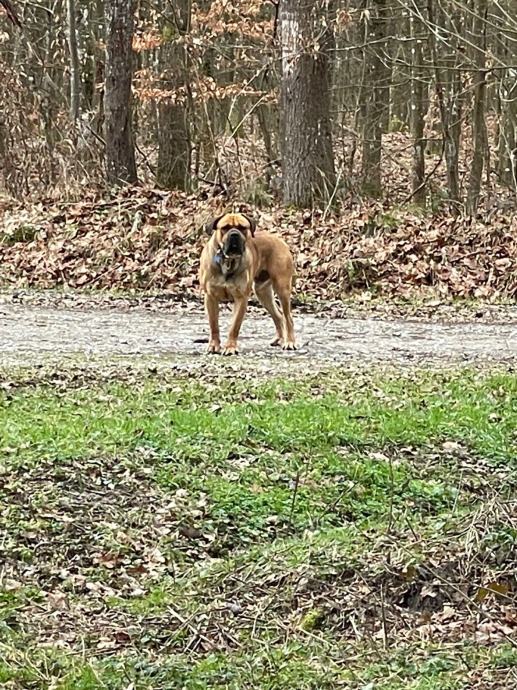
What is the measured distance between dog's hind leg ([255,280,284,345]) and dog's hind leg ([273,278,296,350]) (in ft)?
0.46

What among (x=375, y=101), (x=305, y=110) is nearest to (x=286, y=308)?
(x=305, y=110)

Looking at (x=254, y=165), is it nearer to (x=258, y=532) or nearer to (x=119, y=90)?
(x=119, y=90)

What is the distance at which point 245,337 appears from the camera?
12.0 m

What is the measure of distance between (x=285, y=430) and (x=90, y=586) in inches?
96.2

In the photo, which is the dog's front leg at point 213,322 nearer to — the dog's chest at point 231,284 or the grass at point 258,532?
the dog's chest at point 231,284

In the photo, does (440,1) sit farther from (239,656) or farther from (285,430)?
(239,656)

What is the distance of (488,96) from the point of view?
94.5 ft

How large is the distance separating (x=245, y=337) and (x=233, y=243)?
5.99 ft

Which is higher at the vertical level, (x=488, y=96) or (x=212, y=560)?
(x=488, y=96)

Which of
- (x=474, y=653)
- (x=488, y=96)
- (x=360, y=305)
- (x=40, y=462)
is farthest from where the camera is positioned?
(x=488, y=96)

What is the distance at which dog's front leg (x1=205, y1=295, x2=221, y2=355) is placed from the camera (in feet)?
34.8

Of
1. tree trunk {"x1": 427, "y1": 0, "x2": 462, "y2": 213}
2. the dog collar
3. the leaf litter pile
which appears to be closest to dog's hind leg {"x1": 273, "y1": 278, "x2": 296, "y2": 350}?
the dog collar

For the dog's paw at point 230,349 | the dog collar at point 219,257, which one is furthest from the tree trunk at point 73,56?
the dog's paw at point 230,349

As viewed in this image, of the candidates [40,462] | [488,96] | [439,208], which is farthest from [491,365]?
[488,96]
